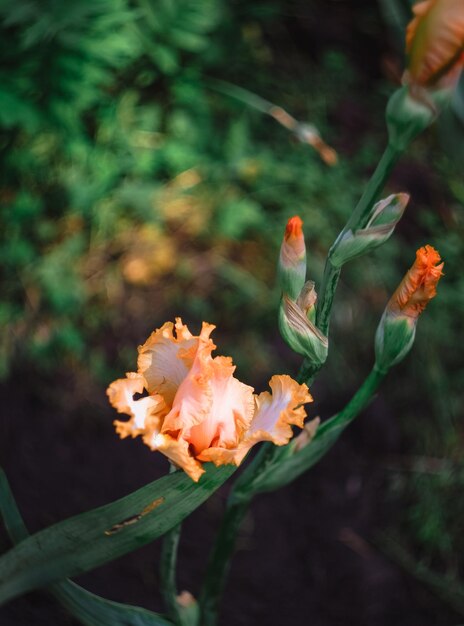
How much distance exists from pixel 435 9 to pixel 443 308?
118 centimetres

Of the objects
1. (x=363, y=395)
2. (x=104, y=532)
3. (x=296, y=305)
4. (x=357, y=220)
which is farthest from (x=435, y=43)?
(x=104, y=532)

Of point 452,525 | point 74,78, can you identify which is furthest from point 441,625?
point 74,78

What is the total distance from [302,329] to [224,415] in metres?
0.14

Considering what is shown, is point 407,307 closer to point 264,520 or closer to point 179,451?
point 179,451

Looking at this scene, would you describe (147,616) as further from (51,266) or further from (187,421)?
(51,266)

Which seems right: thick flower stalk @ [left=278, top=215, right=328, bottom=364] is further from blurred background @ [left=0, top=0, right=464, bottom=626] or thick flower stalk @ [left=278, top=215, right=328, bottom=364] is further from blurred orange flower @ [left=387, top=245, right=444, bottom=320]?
blurred background @ [left=0, top=0, right=464, bottom=626]

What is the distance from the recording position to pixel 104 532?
780 millimetres

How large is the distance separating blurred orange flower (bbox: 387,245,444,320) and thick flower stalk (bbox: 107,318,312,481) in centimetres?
19

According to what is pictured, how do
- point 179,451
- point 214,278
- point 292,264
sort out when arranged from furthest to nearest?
point 214,278 < point 292,264 < point 179,451

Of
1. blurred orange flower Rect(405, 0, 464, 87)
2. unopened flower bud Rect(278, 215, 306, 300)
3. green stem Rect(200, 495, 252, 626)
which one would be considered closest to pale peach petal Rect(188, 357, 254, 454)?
unopened flower bud Rect(278, 215, 306, 300)

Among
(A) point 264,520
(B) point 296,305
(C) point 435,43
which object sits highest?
(C) point 435,43

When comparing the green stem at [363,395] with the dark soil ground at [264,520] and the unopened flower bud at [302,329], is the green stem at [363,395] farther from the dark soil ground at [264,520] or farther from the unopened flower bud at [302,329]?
the dark soil ground at [264,520]

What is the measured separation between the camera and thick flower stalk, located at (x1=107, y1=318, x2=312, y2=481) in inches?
27.6

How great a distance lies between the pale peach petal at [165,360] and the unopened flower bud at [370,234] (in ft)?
0.65
